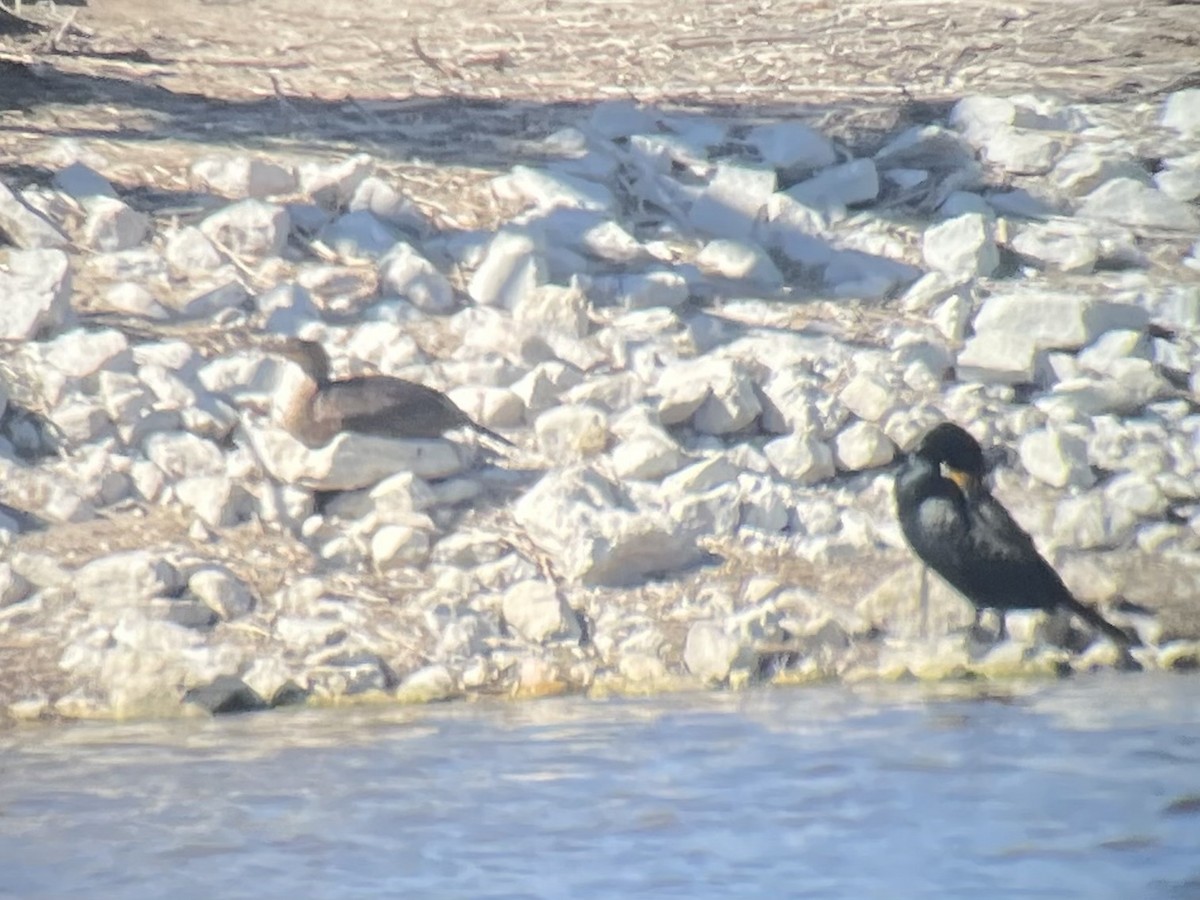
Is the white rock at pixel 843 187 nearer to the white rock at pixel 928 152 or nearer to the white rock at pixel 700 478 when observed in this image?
the white rock at pixel 928 152

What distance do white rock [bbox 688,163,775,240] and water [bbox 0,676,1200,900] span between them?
2.67m

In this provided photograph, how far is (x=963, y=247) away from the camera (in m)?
7.57

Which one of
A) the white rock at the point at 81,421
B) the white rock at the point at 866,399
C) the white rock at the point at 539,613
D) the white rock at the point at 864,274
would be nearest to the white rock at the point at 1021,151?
the white rock at the point at 864,274

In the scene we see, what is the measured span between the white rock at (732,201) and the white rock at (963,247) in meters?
0.70

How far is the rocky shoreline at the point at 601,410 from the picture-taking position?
576 centimetres

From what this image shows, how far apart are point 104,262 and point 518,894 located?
13.4 ft

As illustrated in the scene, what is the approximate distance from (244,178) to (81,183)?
2.04ft

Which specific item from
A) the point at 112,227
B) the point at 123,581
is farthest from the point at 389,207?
the point at 123,581

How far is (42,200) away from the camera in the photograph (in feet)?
24.1

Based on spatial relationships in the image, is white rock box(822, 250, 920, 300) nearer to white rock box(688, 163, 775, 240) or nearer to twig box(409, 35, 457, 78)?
white rock box(688, 163, 775, 240)

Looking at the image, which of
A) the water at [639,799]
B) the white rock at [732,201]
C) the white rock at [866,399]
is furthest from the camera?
the white rock at [732,201]

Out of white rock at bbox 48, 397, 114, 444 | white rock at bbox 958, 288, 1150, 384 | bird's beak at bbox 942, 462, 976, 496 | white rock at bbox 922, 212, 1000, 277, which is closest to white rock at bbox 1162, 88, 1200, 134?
white rock at bbox 922, 212, 1000, 277

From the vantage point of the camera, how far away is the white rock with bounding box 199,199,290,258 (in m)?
7.31

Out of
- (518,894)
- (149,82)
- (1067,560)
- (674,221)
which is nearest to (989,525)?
(1067,560)
